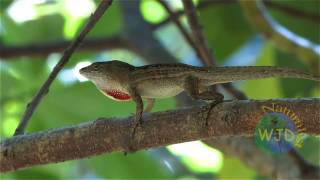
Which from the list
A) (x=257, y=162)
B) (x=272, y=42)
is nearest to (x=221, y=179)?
(x=257, y=162)

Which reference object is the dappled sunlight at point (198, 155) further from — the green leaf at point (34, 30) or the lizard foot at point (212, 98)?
the lizard foot at point (212, 98)

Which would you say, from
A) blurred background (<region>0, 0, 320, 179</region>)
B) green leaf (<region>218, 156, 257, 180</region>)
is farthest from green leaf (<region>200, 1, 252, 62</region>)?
green leaf (<region>218, 156, 257, 180</region>)

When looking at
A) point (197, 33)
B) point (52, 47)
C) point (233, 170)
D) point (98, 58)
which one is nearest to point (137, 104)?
point (197, 33)

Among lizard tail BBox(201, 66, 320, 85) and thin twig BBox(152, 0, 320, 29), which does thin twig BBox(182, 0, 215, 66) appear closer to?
lizard tail BBox(201, 66, 320, 85)

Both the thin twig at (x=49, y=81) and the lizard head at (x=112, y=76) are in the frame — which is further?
the lizard head at (x=112, y=76)

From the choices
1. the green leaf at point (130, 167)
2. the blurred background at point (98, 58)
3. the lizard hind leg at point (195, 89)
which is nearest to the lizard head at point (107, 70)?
the lizard hind leg at point (195, 89)

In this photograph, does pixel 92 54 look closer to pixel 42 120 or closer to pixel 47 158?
pixel 42 120

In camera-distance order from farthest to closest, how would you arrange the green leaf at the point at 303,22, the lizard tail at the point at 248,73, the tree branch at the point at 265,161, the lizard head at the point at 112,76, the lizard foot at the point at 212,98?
the green leaf at the point at 303,22 < the tree branch at the point at 265,161 < the lizard head at the point at 112,76 < the lizard tail at the point at 248,73 < the lizard foot at the point at 212,98
